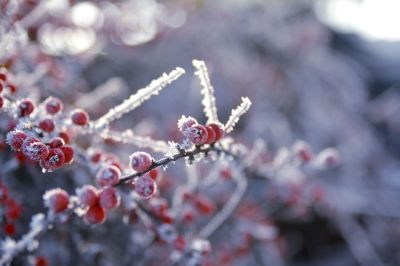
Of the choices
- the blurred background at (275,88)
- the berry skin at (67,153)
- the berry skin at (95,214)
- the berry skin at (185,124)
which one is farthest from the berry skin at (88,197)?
the blurred background at (275,88)

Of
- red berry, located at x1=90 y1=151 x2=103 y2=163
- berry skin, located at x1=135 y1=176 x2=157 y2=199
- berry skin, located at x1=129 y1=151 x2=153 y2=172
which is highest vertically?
red berry, located at x1=90 y1=151 x2=103 y2=163

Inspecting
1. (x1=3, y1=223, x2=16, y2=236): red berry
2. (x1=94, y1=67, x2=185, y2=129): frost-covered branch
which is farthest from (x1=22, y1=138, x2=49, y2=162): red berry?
(x1=3, y1=223, x2=16, y2=236): red berry

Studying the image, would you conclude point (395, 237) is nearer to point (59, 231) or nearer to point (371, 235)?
point (371, 235)

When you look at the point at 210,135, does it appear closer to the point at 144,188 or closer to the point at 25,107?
the point at 144,188

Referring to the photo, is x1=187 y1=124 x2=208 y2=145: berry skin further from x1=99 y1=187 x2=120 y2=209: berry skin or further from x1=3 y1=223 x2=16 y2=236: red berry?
x1=3 y1=223 x2=16 y2=236: red berry

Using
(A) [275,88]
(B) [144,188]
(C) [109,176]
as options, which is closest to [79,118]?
(C) [109,176]

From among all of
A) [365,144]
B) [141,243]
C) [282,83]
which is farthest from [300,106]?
[141,243]
